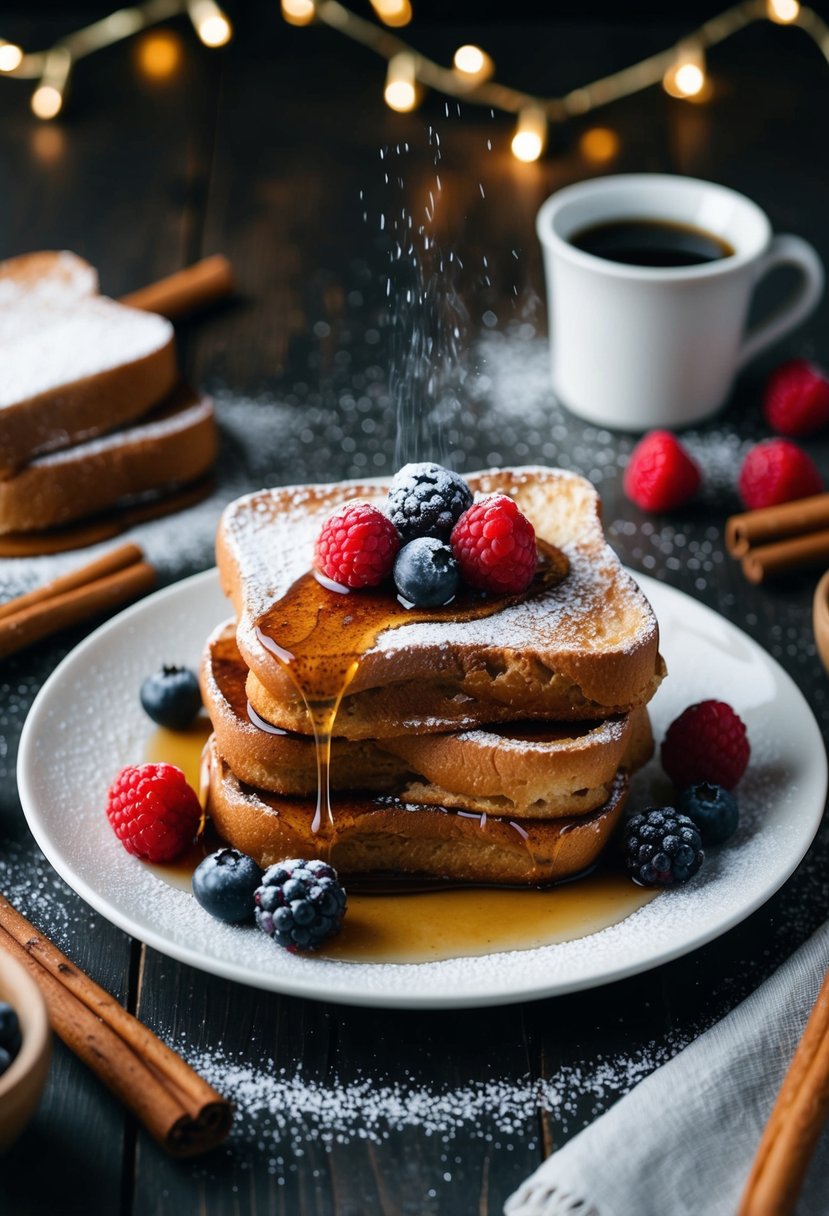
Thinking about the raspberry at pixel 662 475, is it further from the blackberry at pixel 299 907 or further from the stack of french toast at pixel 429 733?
the blackberry at pixel 299 907

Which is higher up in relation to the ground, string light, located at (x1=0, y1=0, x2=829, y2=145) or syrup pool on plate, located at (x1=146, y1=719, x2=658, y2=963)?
string light, located at (x1=0, y1=0, x2=829, y2=145)

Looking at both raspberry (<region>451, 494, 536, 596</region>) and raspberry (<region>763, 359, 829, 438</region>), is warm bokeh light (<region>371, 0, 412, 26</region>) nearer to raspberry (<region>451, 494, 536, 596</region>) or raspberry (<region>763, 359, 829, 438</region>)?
→ raspberry (<region>763, 359, 829, 438</region>)

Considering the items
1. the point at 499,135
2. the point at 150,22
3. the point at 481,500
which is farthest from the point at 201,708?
the point at 150,22

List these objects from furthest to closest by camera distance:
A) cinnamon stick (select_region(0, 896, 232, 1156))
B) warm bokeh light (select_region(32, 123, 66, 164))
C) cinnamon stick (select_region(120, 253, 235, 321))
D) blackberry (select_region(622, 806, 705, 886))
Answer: warm bokeh light (select_region(32, 123, 66, 164)), cinnamon stick (select_region(120, 253, 235, 321)), blackberry (select_region(622, 806, 705, 886)), cinnamon stick (select_region(0, 896, 232, 1156))

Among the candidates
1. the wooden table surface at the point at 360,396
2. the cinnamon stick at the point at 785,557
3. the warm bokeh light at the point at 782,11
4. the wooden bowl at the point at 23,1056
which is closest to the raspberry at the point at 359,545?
the wooden table surface at the point at 360,396

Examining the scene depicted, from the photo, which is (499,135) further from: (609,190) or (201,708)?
(201,708)

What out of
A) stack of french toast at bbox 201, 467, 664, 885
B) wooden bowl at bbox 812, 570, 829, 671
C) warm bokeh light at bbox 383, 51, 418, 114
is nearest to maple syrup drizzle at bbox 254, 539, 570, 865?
stack of french toast at bbox 201, 467, 664, 885
